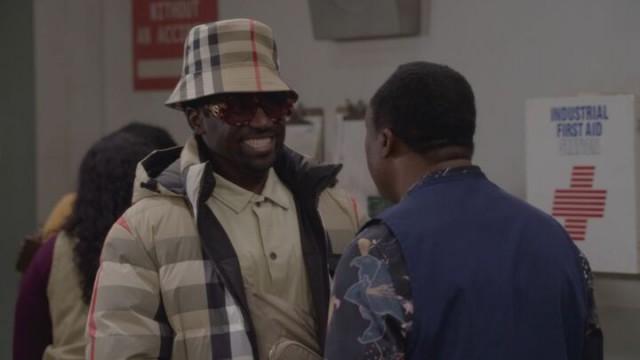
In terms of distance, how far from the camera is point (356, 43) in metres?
3.31

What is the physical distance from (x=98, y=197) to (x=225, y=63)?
2.30 ft

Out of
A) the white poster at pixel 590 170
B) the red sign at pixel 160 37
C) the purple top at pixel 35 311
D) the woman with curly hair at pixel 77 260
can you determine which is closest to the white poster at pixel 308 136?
the red sign at pixel 160 37

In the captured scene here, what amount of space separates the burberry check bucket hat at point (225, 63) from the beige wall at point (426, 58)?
4.52ft

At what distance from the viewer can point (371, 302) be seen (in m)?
1.35

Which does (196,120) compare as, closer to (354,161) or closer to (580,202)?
(580,202)

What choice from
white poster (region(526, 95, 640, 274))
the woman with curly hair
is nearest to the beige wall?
white poster (region(526, 95, 640, 274))

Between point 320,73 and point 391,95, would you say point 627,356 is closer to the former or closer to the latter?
point 320,73

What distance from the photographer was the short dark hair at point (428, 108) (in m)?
1.41

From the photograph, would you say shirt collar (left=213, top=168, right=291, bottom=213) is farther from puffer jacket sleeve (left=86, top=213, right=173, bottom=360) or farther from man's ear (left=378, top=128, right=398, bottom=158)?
man's ear (left=378, top=128, right=398, bottom=158)

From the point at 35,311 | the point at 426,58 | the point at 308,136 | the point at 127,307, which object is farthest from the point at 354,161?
the point at 127,307

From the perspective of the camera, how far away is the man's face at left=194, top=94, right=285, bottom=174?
1.75 m

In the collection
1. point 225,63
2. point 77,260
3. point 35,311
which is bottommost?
point 35,311

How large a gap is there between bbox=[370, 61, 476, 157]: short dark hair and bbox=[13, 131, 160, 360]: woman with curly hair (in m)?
1.06

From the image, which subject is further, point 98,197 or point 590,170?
point 590,170
